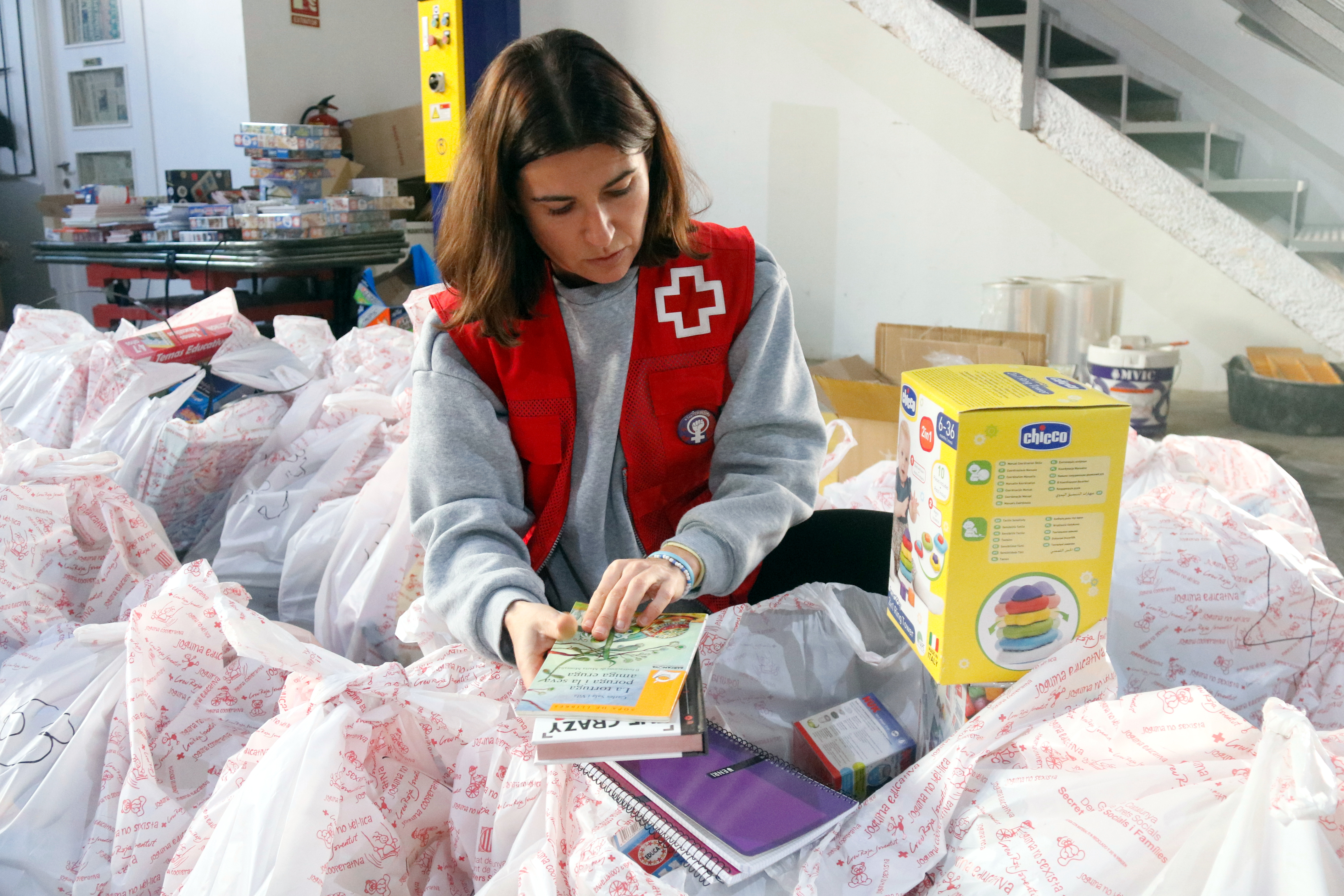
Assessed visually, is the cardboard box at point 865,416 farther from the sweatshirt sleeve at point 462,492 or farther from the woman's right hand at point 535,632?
the woman's right hand at point 535,632

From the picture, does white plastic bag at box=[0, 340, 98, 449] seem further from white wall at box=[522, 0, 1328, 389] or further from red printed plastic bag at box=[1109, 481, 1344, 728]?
white wall at box=[522, 0, 1328, 389]

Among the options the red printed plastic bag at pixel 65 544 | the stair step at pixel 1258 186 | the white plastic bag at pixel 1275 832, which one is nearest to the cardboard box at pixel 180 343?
the red printed plastic bag at pixel 65 544

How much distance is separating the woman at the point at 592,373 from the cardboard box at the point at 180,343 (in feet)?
3.47

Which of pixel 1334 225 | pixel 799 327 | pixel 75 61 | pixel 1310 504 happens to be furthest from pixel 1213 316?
pixel 75 61

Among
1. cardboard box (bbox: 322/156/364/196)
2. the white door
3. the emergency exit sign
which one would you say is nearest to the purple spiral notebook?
cardboard box (bbox: 322/156/364/196)

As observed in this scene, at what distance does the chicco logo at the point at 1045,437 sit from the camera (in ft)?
2.26

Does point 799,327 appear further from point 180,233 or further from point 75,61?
point 75,61

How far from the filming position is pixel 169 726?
3.40 ft

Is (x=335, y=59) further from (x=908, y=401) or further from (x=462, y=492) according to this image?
(x=908, y=401)

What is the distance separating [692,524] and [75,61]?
5581 mm

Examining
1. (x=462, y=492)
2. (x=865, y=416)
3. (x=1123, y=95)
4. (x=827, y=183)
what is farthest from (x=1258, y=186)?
(x=462, y=492)

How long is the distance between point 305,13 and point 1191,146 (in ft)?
12.6

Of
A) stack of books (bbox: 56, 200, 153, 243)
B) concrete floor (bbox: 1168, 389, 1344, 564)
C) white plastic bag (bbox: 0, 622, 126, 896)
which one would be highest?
stack of books (bbox: 56, 200, 153, 243)

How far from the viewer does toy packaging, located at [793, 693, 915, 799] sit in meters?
0.79
